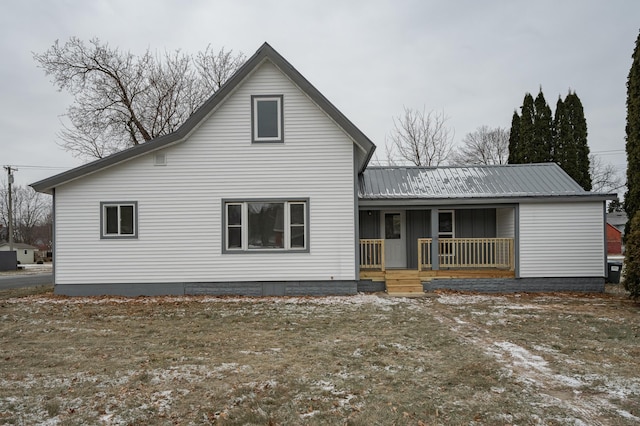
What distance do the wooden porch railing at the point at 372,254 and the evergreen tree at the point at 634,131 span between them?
766 cm

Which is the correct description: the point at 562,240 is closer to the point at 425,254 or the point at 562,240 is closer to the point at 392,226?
the point at 425,254

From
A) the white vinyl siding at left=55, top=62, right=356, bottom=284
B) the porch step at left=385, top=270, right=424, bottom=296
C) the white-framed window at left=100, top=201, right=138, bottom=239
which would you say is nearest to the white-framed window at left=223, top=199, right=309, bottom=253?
the white vinyl siding at left=55, top=62, right=356, bottom=284

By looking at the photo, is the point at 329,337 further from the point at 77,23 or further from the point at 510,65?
the point at 77,23

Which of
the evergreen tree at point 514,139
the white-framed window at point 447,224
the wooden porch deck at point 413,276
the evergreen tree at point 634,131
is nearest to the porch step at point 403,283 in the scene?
the wooden porch deck at point 413,276

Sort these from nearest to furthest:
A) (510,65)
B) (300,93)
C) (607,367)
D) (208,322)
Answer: (607,367) → (208,322) → (300,93) → (510,65)

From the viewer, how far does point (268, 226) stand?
12945mm

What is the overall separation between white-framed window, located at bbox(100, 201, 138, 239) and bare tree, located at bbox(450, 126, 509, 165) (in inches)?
1379

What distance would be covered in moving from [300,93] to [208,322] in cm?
736

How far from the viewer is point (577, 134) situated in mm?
27516

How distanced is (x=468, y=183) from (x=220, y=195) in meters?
8.63

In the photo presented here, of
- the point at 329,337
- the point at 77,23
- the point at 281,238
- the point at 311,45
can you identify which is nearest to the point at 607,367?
the point at 329,337

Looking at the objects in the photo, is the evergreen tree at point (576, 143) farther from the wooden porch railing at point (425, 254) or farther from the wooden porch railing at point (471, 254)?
the wooden porch railing at point (425, 254)

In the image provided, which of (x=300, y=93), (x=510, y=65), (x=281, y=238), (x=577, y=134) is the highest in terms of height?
(x=510, y=65)

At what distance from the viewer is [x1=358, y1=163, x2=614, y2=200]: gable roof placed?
1372 cm
